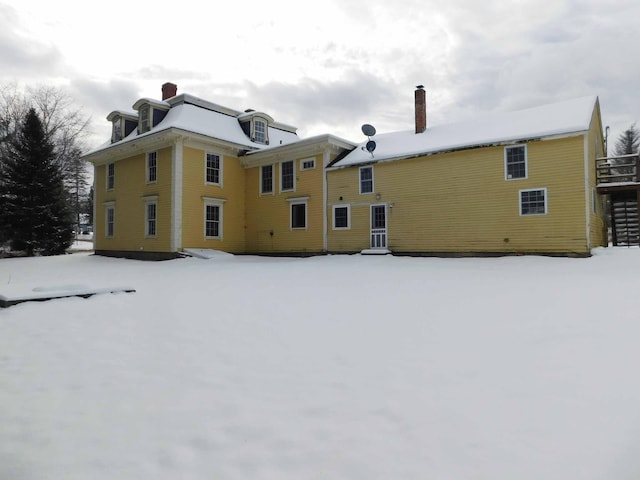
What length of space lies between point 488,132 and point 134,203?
1814 cm

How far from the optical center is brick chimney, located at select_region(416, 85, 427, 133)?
20.1 m

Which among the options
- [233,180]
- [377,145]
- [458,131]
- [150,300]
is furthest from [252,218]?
[150,300]

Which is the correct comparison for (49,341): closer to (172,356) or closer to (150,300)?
(172,356)

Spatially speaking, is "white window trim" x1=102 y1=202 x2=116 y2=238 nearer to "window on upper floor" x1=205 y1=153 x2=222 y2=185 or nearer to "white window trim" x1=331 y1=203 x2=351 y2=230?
"window on upper floor" x1=205 y1=153 x2=222 y2=185

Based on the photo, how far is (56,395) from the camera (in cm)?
374

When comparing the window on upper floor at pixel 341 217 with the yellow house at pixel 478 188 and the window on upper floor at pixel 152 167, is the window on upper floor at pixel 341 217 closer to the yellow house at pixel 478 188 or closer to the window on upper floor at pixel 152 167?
the yellow house at pixel 478 188

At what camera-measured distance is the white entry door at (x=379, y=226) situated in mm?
18375

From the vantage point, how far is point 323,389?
12.8 ft

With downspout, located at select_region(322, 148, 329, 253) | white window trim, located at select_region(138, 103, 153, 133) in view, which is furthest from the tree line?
downspout, located at select_region(322, 148, 329, 253)

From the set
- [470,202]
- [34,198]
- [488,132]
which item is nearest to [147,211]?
[34,198]

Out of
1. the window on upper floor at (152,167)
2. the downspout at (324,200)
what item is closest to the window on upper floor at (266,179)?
the downspout at (324,200)

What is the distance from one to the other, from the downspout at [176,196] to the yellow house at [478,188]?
7.31m

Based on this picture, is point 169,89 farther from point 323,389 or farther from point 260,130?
point 323,389

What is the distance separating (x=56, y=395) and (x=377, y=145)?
18451 millimetres
